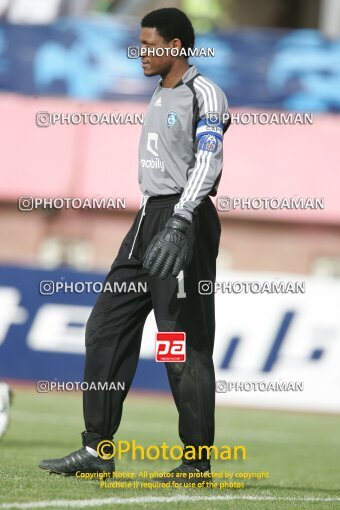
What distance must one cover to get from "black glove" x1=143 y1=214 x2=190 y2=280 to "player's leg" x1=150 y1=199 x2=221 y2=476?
142 millimetres

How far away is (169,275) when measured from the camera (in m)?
6.11

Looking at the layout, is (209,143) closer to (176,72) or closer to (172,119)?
(172,119)

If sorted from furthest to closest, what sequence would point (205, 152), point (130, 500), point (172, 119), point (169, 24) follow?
point (169, 24)
point (172, 119)
point (205, 152)
point (130, 500)

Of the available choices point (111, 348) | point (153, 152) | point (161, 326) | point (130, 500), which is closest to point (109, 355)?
point (111, 348)

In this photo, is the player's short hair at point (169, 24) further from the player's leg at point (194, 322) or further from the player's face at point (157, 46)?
the player's leg at point (194, 322)

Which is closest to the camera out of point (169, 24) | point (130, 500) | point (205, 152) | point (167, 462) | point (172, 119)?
point (130, 500)

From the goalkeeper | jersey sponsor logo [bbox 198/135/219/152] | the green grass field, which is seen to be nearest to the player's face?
the goalkeeper

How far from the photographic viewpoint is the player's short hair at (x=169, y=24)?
630 centimetres

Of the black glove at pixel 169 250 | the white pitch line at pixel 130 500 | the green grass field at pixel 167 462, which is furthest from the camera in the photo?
the black glove at pixel 169 250

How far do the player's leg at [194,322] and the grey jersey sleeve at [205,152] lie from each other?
0.57 feet

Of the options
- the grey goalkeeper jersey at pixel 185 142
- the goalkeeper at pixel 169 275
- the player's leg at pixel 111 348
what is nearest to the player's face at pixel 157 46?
the goalkeeper at pixel 169 275

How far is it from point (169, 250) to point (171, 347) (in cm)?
55

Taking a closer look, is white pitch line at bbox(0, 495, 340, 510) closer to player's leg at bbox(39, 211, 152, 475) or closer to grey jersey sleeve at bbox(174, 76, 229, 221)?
player's leg at bbox(39, 211, 152, 475)

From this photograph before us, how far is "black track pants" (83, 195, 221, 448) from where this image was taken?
625 cm
